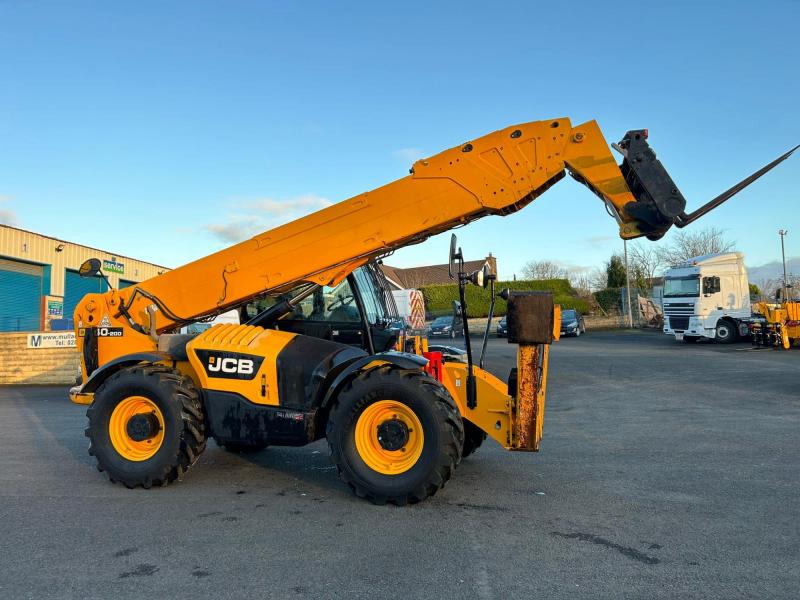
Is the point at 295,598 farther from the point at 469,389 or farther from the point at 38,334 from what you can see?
the point at 38,334

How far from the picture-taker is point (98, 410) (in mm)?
5723

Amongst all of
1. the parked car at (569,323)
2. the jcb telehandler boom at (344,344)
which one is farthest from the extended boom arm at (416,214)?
the parked car at (569,323)

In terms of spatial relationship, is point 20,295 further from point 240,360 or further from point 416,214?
point 416,214

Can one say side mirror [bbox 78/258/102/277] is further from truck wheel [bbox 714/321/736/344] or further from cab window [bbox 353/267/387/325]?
truck wheel [bbox 714/321/736/344]

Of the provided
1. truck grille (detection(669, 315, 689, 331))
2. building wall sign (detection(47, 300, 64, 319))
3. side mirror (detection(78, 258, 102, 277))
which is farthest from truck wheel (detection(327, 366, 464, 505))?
building wall sign (detection(47, 300, 64, 319))

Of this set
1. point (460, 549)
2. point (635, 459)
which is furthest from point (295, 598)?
point (635, 459)

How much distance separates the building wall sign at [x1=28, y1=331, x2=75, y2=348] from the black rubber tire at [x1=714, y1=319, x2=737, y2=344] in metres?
24.3

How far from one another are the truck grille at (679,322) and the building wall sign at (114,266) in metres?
25.0

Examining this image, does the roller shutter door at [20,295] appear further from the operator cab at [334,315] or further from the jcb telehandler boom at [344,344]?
the operator cab at [334,315]

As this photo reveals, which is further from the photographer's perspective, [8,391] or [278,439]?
[8,391]

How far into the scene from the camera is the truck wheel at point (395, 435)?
4848 mm

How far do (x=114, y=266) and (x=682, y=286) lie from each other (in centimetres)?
2548

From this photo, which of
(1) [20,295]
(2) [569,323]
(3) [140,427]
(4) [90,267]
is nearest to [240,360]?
(3) [140,427]

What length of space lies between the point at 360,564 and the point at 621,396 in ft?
30.9
